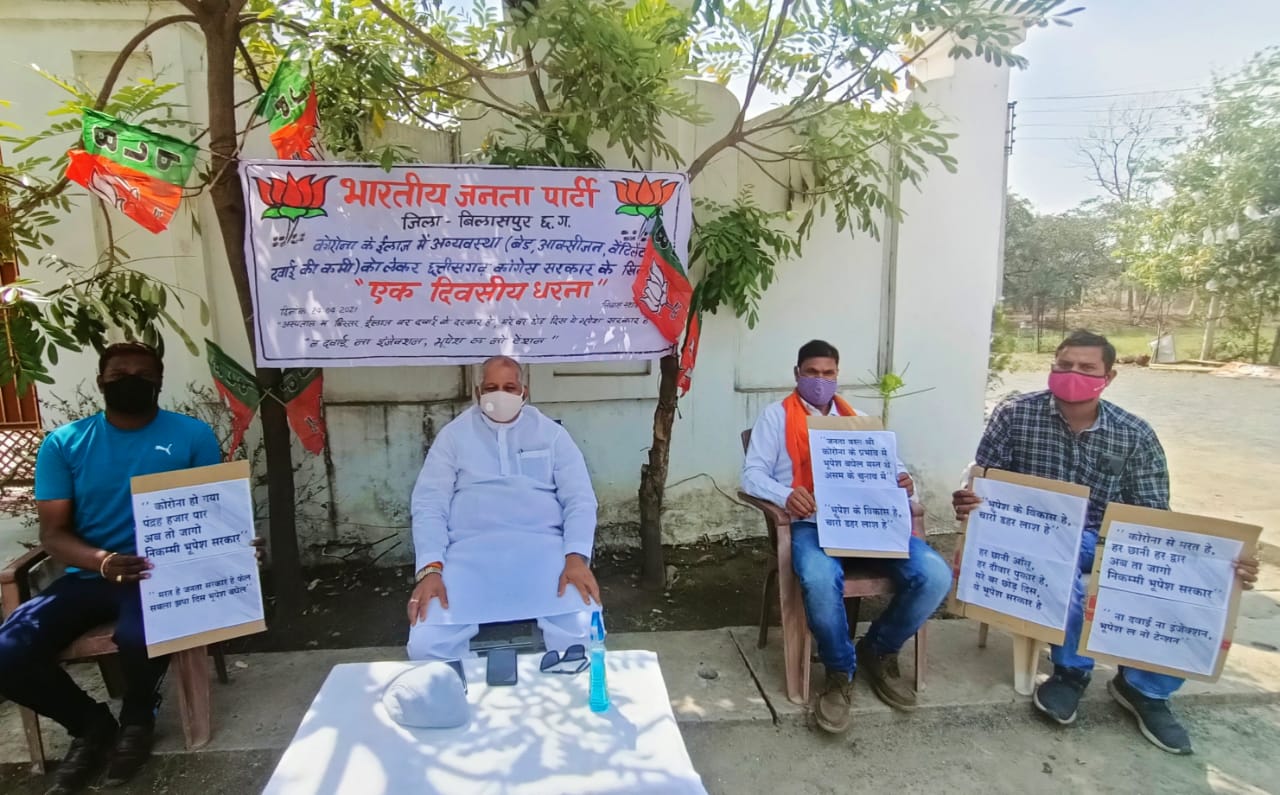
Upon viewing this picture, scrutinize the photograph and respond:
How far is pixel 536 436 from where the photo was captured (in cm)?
316

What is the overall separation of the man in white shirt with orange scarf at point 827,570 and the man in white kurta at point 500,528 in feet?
2.75

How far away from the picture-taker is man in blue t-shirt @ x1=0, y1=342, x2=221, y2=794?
2412 mm

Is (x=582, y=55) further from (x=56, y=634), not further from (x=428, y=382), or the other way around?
(x=56, y=634)

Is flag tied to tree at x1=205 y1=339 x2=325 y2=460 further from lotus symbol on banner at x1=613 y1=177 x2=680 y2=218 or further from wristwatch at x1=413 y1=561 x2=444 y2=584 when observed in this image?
lotus symbol on banner at x1=613 y1=177 x2=680 y2=218

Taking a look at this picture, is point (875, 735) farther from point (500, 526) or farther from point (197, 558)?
point (197, 558)

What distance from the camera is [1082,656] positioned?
279cm

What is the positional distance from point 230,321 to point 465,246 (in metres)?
1.54

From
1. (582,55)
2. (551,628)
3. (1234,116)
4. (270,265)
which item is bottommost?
(551,628)

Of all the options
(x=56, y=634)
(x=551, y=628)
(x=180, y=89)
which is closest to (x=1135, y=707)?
(x=551, y=628)

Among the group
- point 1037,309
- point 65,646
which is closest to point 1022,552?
point 65,646

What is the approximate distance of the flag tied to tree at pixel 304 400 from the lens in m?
3.40

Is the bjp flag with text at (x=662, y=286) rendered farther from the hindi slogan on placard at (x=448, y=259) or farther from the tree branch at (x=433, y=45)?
the tree branch at (x=433, y=45)

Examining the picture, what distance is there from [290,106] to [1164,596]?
3916 mm

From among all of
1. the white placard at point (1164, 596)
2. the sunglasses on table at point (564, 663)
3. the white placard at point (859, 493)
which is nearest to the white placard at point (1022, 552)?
the white placard at point (1164, 596)
